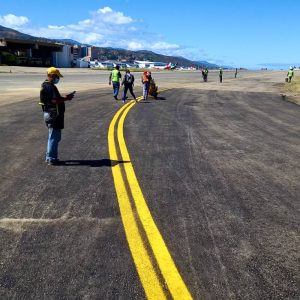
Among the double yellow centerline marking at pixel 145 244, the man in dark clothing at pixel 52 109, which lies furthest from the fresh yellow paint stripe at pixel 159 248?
the man in dark clothing at pixel 52 109

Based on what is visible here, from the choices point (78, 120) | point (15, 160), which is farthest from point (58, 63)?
point (15, 160)

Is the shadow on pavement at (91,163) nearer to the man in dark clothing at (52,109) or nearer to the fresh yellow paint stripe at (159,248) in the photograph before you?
the man in dark clothing at (52,109)

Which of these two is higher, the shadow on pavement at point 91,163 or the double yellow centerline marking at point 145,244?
the double yellow centerline marking at point 145,244

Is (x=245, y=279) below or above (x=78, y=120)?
above

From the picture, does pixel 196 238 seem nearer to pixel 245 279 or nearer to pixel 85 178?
pixel 245 279

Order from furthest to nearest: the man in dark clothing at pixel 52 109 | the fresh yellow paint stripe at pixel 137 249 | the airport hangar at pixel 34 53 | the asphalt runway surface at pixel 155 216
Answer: the airport hangar at pixel 34 53 < the man in dark clothing at pixel 52 109 < the asphalt runway surface at pixel 155 216 < the fresh yellow paint stripe at pixel 137 249

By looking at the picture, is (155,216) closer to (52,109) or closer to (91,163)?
(91,163)

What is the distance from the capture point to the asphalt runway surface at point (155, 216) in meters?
3.79

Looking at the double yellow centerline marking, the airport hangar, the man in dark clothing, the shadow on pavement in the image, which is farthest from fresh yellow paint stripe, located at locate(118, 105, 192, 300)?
the airport hangar

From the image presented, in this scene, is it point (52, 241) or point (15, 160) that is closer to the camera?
point (52, 241)

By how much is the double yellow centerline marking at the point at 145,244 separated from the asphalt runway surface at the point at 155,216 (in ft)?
0.14

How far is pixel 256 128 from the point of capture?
44.5ft

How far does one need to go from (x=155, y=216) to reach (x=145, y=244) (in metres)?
0.85

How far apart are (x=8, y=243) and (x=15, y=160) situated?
158 inches
